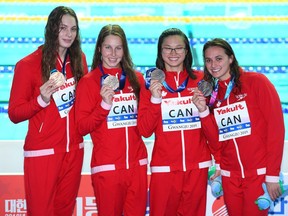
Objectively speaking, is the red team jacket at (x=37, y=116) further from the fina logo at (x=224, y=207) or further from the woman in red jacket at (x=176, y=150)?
the fina logo at (x=224, y=207)

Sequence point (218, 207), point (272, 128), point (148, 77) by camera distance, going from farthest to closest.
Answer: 1. point (218, 207)
2. point (148, 77)
3. point (272, 128)

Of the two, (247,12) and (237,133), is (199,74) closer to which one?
(237,133)

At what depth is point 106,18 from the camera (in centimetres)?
725

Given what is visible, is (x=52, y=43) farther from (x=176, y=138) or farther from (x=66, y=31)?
(x=176, y=138)

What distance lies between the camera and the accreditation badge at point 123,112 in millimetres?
3059

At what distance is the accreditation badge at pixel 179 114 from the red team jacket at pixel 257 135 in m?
0.08

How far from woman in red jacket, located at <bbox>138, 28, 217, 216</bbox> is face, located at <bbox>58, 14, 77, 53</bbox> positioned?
1.62 ft

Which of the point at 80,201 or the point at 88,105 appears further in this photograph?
the point at 80,201

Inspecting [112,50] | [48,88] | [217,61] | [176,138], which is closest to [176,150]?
[176,138]

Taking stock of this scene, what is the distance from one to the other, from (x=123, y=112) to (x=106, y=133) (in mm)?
142

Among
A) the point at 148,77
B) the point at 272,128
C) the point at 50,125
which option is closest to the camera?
the point at 272,128

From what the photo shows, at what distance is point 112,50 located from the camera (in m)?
3.12

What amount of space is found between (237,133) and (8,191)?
5.08ft

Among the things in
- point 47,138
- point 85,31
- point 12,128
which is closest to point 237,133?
point 47,138
